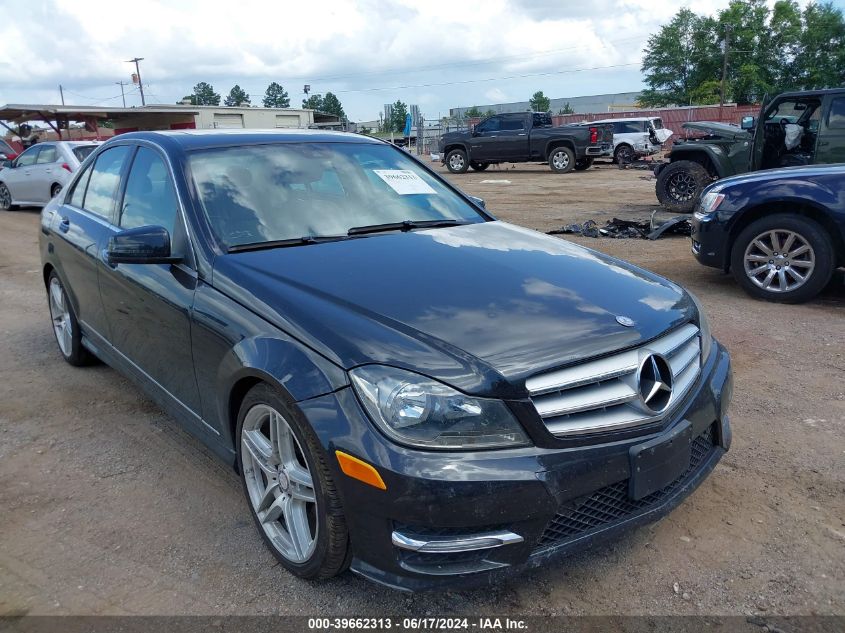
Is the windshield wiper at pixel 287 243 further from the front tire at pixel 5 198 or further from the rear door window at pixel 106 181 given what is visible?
the front tire at pixel 5 198

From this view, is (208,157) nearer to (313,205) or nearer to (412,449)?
(313,205)

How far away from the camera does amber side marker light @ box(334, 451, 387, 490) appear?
7.18ft

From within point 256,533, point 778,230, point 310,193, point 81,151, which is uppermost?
point 81,151

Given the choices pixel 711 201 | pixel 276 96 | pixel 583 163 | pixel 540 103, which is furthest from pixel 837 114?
pixel 276 96

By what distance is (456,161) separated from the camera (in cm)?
2536

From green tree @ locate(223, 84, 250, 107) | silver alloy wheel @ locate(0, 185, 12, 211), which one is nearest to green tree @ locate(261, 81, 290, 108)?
green tree @ locate(223, 84, 250, 107)

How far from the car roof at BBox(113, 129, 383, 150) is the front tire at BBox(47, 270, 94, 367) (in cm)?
145

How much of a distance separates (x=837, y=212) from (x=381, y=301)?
5.05m

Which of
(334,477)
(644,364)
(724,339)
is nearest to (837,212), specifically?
(724,339)

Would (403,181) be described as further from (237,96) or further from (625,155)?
(237,96)

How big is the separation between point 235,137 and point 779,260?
4954mm

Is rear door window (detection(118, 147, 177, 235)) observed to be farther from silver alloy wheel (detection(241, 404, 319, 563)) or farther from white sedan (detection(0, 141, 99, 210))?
white sedan (detection(0, 141, 99, 210))

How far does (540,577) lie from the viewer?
8.80ft

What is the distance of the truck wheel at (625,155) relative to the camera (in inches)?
1045
